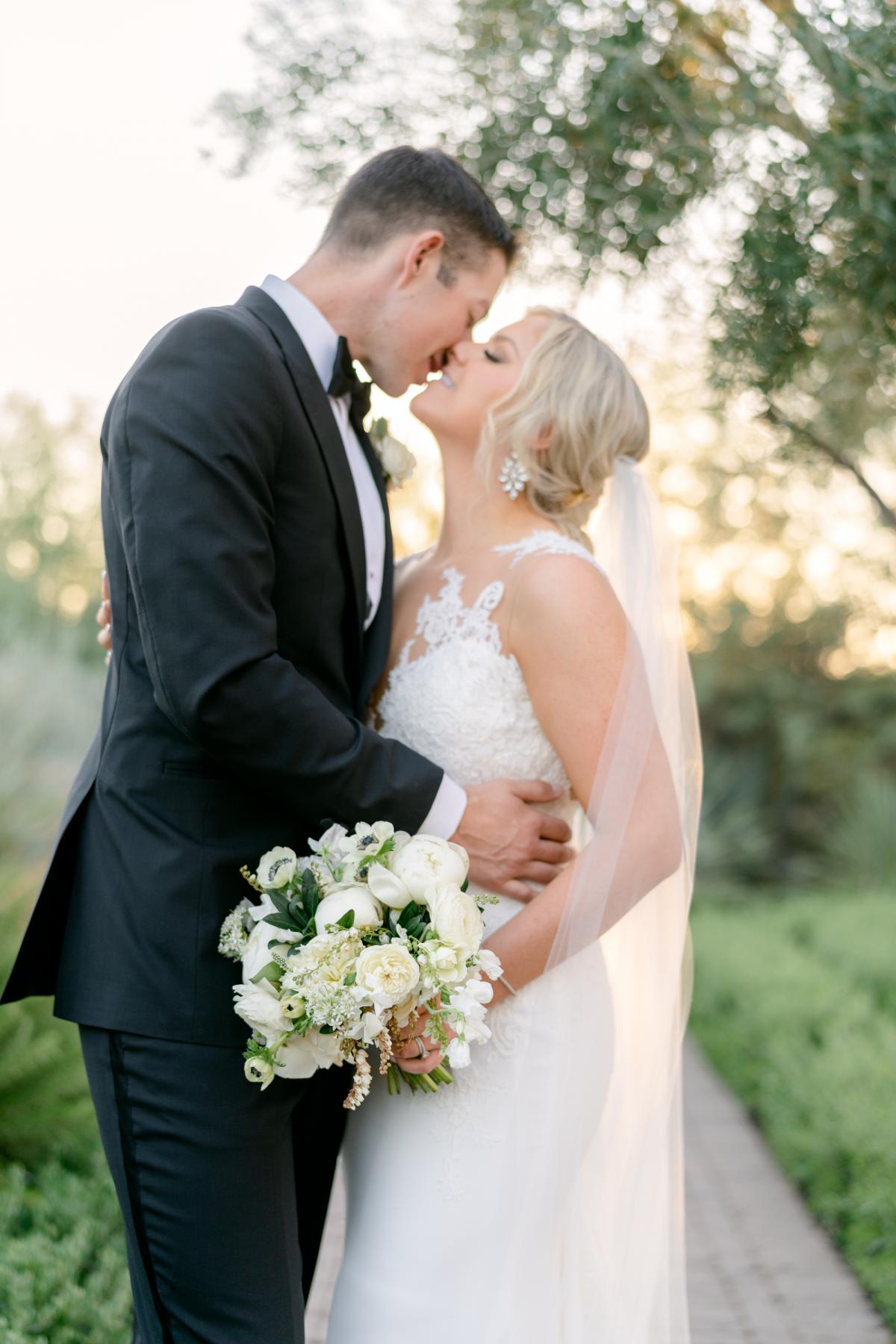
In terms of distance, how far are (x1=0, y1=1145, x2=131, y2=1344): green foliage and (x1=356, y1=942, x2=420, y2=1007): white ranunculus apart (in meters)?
1.57

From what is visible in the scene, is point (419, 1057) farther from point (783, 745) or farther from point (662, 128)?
point (783, 745)

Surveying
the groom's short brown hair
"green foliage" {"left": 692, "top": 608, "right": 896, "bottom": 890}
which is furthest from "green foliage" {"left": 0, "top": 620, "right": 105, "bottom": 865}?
"green foliage" {"left": 692, "top": 608, "right": 896, "bottom": 890}

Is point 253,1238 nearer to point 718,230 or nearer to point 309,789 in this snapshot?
point 309,789

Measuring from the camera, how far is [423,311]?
8.57 ft

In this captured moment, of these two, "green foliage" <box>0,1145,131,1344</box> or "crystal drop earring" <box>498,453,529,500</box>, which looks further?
"green foliage" <box>0,1145,131,1344</box>

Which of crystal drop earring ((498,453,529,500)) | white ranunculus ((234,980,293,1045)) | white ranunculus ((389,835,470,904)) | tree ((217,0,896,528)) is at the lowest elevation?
white ranunculus ((234,980,293,1045))

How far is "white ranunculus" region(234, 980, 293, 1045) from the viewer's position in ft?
6.32

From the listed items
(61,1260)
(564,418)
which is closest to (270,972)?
(564,418)

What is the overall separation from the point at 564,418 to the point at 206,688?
1.12 meters

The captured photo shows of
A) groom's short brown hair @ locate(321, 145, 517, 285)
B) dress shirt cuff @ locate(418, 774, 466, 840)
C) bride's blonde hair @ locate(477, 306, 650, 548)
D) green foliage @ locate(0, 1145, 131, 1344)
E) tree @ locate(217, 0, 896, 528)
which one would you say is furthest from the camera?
tree @ locate(217, 0, 896, 528)

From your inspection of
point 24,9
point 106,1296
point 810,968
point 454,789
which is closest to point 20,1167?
point 106,1296

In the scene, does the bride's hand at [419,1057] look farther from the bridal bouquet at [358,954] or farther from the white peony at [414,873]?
the white peony at [414,873]

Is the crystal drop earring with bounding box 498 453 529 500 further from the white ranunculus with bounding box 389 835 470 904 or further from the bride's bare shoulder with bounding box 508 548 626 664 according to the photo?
the white ranunculus with bounding box 389 835 470 904

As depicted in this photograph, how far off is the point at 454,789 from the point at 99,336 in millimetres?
9271
